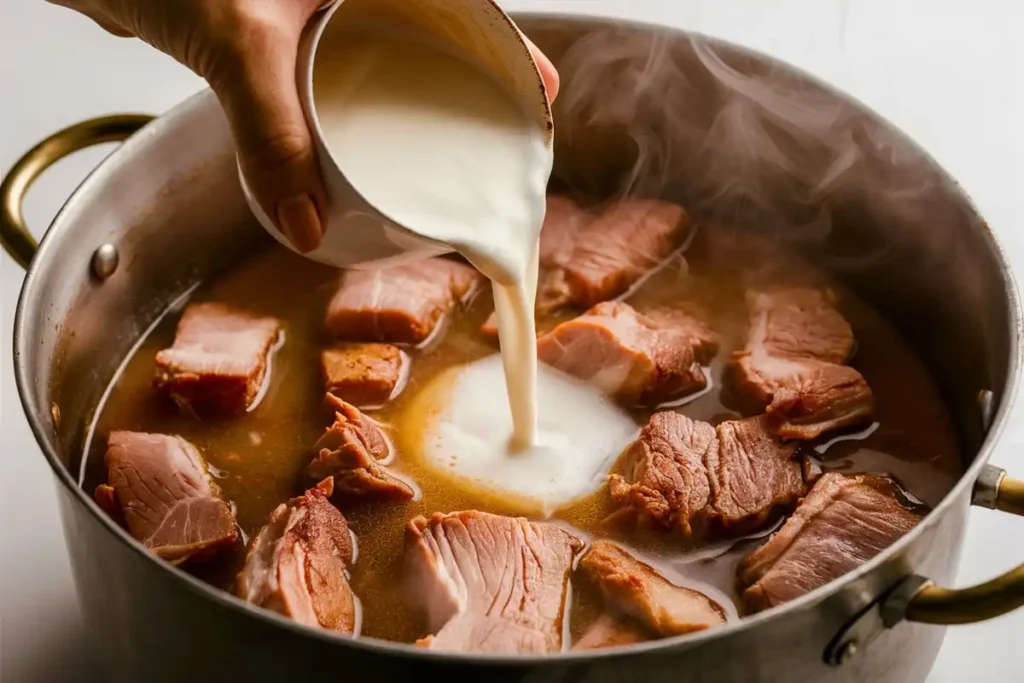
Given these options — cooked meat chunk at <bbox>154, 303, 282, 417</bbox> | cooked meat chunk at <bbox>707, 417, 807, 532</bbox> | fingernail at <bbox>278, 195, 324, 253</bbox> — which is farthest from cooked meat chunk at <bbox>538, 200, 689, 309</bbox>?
fingernail at <bbox>278, 195, 324, 253</bbox>

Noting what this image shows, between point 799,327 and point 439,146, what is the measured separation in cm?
93

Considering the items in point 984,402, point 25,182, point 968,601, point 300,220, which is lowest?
point 984,402

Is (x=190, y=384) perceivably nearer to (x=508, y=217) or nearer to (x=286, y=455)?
(x=286, y=455)

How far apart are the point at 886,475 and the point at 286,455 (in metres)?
1.12

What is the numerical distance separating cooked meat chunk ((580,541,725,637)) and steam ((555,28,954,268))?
100 centimetres

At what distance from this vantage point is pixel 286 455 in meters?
2.20

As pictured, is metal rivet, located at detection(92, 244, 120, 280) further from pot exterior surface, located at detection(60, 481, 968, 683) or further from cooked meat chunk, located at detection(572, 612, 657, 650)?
cooked meat chunk, located at detection(572, 612, 657, 650)

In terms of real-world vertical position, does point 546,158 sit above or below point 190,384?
above

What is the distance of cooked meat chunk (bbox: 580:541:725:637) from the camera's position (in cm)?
181

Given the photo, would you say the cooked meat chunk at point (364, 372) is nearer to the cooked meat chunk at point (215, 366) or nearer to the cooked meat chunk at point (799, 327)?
the cooked meat chunk at point (215, 366)

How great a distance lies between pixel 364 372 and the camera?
2.29 m

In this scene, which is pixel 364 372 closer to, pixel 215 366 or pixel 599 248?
pixel 215 366

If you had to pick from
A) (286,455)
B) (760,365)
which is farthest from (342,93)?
(760,365)

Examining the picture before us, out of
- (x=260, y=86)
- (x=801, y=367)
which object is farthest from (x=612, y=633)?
(x=260, y=86)
